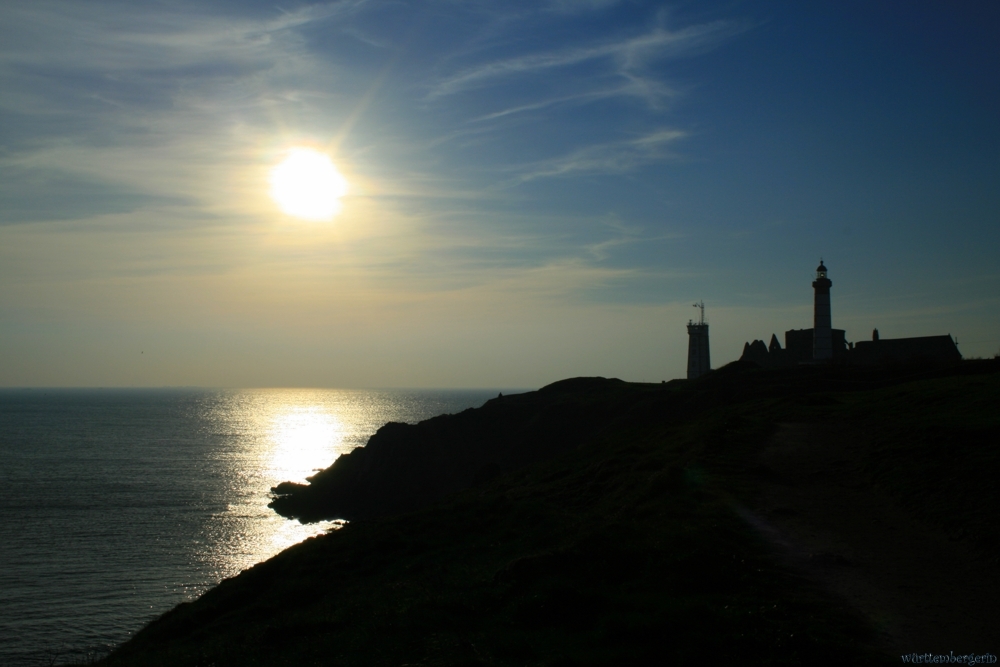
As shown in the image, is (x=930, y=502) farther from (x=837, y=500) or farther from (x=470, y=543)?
(x=470, y=543)

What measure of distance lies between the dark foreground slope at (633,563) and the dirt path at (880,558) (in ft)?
0.46

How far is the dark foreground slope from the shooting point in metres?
11.3

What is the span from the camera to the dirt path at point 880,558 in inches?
423

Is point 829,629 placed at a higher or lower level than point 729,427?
lower

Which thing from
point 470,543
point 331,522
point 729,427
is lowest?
point 331,522

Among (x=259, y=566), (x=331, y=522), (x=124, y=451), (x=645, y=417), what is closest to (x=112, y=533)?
(x=331, y=522)

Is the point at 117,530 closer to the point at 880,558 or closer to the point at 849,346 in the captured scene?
the point at 880,558

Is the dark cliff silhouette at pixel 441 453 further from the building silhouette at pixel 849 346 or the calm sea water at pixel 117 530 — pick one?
the building silhouette at pixel 849 346

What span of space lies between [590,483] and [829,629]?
56.7ft

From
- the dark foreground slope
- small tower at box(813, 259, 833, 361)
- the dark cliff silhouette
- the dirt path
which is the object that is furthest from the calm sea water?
small tower at box(813, 259, 833, 361)

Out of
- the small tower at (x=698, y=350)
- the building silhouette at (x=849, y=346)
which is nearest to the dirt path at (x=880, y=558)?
the building silhouette at (x=849, y=346)

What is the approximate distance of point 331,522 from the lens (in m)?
59.2

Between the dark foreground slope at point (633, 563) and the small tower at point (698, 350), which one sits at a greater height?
the small tower at point (698, 350)

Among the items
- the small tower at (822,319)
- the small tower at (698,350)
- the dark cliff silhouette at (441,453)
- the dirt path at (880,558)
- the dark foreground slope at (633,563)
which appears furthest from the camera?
the small tower at (698,350)
